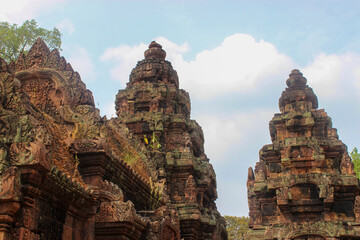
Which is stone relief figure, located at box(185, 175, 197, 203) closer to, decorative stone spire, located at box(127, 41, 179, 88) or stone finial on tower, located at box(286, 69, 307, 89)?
decorative stone spire, located at box(127, 41, 179, 88)

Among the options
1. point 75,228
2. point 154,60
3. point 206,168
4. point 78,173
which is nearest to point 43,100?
point 78,173

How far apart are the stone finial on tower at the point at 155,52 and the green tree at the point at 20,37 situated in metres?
5.01

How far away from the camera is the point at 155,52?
24109 millimetres

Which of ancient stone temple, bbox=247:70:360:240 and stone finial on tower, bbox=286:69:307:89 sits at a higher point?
stone finial on tower, bbox=286:69:307:89

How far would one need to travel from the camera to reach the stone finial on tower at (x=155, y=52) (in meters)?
24.1

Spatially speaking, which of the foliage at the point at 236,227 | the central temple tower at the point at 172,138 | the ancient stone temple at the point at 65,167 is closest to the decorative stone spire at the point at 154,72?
the central temple tower at the point at 172,138

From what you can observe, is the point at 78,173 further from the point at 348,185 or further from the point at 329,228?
the point at 348,185

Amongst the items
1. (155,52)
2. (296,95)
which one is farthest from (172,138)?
(296,95)

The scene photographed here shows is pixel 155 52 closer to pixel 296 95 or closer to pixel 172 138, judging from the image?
pixel 172 138

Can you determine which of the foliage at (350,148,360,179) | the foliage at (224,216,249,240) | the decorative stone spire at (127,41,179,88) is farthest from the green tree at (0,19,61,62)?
the foliage at (224,216,249,240)

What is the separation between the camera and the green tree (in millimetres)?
22344

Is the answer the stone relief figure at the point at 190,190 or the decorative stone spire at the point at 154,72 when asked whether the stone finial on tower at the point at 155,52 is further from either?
the stone relief figure at the point at 190,190

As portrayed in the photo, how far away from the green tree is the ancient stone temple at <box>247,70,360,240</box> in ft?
43.0

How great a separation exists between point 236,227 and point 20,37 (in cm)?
3060
